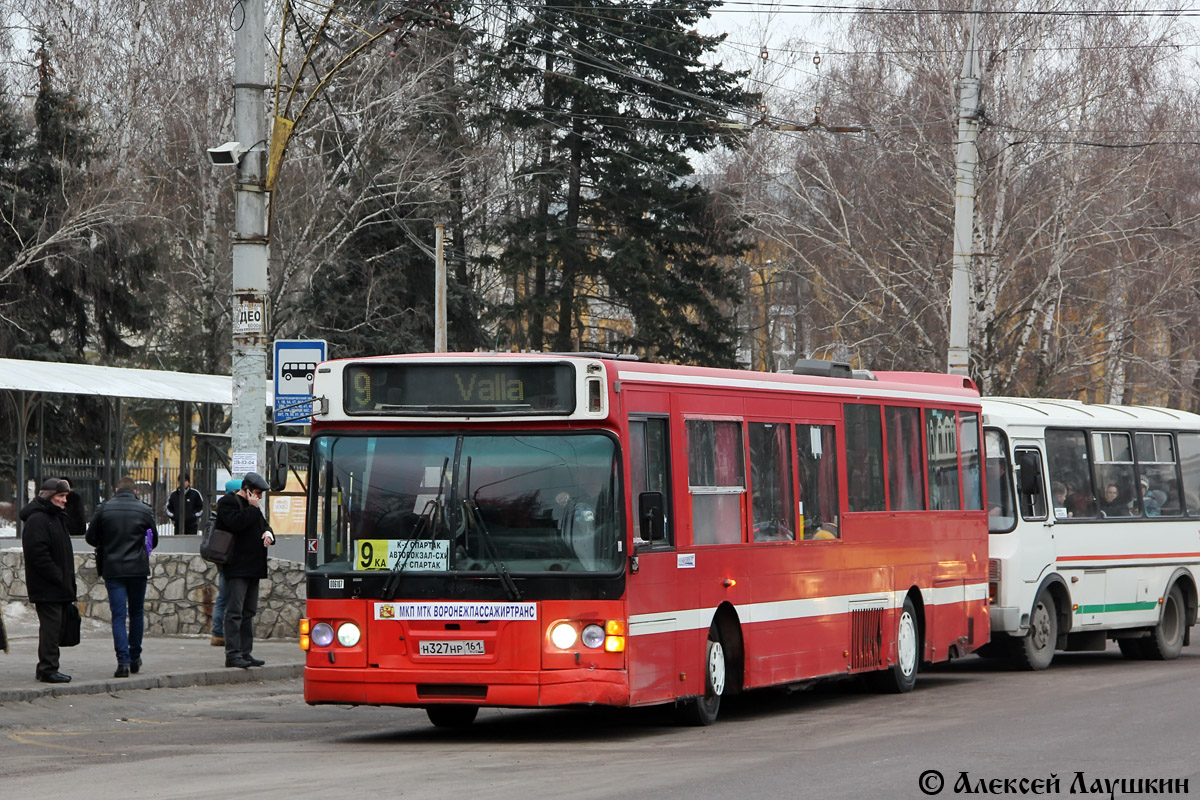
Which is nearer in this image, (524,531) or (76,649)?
(524,531)

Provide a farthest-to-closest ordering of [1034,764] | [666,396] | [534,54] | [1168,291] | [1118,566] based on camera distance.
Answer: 1. [534,54]
2. [1168,291]
3. [1118,566]
4. [666,396]
5. [1034,764]

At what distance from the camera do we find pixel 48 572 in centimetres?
1479

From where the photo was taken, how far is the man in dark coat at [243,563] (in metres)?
16.3

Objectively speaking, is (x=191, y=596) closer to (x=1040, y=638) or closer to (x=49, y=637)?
(x=49, y=637)

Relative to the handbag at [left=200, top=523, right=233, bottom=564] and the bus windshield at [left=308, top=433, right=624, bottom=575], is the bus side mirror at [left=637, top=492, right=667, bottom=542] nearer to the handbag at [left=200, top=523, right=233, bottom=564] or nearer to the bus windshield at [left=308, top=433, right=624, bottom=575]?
the bus windshield at [left=308, top=433, right=624, bottom=575]

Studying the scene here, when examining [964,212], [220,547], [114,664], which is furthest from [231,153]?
[964,212]

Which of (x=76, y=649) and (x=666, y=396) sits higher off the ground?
(x=666, y=396)

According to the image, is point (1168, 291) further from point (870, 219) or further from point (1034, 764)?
point (1034, 764)

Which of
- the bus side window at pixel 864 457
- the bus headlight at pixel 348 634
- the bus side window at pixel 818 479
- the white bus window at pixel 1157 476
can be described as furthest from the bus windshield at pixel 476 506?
the white bus window at pixel 1157 476

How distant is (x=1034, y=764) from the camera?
1005 cm

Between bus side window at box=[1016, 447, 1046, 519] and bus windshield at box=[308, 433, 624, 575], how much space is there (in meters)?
8.00

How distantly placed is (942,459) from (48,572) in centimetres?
822

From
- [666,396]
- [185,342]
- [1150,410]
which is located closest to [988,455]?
[1150,410]

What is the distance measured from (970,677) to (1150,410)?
557cm
